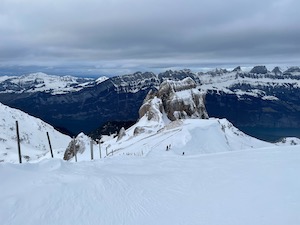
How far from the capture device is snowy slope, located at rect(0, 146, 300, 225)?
11.6 m

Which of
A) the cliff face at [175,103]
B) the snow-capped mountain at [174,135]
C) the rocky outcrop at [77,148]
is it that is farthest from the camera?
the cliff face at [175,103]

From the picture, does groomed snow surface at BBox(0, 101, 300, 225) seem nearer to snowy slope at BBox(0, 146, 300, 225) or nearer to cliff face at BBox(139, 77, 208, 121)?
snowy slope at BBox(0, 146, 300, 225)

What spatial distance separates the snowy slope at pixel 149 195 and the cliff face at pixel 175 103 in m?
70.4

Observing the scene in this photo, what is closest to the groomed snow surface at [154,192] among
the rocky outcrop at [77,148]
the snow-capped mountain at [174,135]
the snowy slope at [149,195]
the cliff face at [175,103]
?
the snowy slope at [149,195]

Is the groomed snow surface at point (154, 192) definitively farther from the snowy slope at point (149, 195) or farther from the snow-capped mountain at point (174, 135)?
the snow-capped mountain at point (174, 135)

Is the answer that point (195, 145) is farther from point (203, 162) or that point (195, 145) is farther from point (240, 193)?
point (240, 193)

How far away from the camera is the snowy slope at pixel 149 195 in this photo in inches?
459

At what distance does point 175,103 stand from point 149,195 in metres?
83.2

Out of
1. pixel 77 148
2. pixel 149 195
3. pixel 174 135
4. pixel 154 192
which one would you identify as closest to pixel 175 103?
pixel 77 148

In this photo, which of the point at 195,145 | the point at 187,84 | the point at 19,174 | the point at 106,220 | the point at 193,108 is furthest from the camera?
the point at 187,84

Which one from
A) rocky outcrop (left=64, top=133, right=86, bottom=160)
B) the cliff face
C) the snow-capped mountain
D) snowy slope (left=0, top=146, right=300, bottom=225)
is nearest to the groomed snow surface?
snowy slope (left=0, top=146, right=300, bottom=225)

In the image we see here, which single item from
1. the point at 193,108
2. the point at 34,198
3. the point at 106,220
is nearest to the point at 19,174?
the point at 34,198

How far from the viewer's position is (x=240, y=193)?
47.3 ft

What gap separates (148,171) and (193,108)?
3141 inches
